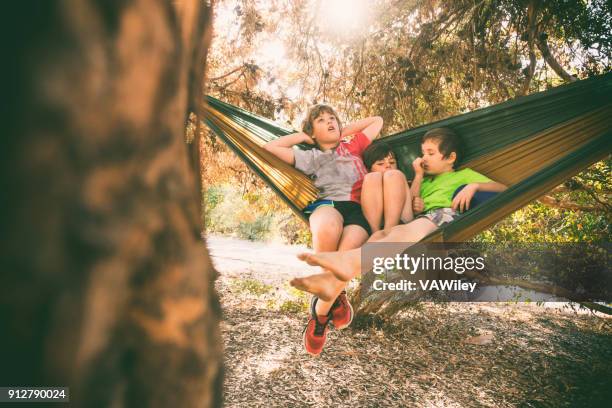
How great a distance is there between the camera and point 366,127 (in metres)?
2.05

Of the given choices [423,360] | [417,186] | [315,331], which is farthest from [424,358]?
[417,186]

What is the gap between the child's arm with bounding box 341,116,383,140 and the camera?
203 cm

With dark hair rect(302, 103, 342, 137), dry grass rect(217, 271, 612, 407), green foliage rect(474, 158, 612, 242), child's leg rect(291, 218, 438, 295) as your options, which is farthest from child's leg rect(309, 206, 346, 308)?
green foliage rect(474, 158, 612, 242)

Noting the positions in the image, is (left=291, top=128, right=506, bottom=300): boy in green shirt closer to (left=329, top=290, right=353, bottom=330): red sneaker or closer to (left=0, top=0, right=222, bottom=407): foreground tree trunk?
(left=329, top=290, right=353, bottom=330): red sneaker

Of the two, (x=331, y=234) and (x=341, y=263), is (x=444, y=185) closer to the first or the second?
(x=331, y=234)

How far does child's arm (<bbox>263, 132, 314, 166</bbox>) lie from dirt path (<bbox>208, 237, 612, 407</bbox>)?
4.81ft

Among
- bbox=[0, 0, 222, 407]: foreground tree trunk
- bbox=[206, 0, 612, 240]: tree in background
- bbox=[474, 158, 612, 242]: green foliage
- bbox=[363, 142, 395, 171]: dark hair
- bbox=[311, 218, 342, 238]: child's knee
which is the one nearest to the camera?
bbox=[0, 0, 222, 407]: foreground tree trunk

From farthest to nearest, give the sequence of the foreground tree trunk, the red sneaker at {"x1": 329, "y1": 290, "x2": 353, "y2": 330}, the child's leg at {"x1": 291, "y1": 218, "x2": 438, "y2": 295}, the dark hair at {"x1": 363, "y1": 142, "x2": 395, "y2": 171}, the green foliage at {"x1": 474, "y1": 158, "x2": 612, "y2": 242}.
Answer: the green foliage at {"x1": 474, "y1": 158, "x2": 612, "y2": 242} < the dark hair at {"x1": 363, "y1": 142, "x2": 395, "y2": 171} < the red sneaker at {"x1": 329, "y1": 290, "x2": 353, "y2": 330} < the child's leg at {"x1": 291, "y1": 218, "x2": 438, "y2": 295} < the foreground tree trunk

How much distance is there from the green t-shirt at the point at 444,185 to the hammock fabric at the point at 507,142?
0.22 feet

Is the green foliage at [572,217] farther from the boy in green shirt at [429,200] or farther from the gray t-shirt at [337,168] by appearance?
the gray t-shirt at [337,168]

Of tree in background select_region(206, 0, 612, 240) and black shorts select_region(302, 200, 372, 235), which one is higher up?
tree in background select_region(206, 0, 612, 240)

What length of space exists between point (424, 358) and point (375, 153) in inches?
74.3

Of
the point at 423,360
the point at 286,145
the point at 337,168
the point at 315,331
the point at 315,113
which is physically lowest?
the point at 423,360

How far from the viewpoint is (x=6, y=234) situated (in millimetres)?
328
